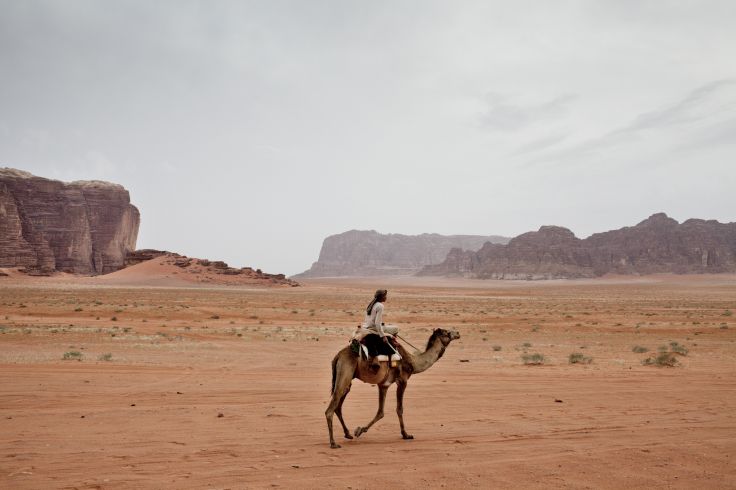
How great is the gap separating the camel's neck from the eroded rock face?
444 feet

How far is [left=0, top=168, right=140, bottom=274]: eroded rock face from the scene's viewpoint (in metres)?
126

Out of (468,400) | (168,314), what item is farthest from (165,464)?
(168,314)

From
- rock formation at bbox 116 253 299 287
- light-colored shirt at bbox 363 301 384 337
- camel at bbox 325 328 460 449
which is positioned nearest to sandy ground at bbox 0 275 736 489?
camel at bbox 325 328 460 449

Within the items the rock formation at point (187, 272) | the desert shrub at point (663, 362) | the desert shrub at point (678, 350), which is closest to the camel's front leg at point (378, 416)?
the desert shrub at point (663, 362)

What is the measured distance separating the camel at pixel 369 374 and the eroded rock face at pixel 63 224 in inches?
5325

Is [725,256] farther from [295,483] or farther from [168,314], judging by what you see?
[295,483]

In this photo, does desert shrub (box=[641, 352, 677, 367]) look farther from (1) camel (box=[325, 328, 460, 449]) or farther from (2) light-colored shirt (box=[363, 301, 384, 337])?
(2) light-colored shirt (box=[363, 301, 384, 337])

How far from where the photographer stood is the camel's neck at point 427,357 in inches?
362

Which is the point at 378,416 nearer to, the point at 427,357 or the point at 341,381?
the point at 341,381

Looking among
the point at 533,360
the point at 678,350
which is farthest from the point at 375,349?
the point at 678,350

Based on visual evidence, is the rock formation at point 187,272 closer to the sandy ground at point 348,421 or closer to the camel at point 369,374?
the sandy ground at point 348,421

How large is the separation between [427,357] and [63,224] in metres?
153

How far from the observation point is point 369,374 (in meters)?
8.73

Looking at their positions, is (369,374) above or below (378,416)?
above
